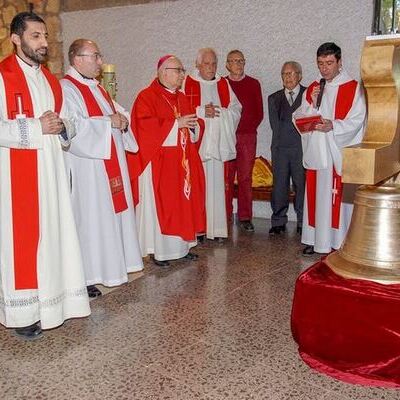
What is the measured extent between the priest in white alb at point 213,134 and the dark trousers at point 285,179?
649mm

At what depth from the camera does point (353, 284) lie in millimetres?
2344

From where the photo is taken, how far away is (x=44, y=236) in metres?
3.44

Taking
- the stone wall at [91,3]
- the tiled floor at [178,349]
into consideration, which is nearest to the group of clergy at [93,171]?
the tiled floor at [178,349]

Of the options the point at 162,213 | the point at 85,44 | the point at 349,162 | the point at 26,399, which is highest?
the point at 85,44

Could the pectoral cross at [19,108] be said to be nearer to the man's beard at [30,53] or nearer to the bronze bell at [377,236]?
the man's beard at [30,53]

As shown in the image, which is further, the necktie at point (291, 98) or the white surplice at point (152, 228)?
the necktie at point (291, 98)

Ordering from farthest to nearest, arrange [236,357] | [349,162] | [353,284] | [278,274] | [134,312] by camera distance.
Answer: [278,274], [134,312], [236,357], [353,284], [349,162]

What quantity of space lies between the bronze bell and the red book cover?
2684mm

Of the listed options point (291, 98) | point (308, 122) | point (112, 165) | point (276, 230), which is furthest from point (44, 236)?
point (291, 98)

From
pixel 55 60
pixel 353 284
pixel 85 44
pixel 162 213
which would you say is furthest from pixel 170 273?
pixel 55 60

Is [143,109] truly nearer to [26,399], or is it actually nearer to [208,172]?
[208,172]

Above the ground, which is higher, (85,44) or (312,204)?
(85,44)

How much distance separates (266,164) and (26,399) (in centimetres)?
501

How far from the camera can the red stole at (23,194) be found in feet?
11.1
